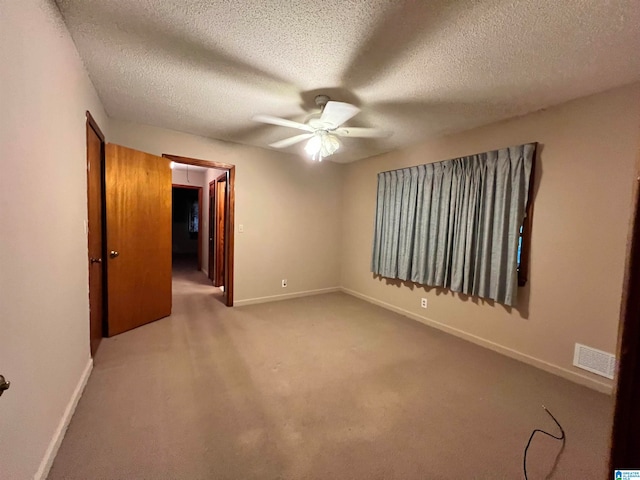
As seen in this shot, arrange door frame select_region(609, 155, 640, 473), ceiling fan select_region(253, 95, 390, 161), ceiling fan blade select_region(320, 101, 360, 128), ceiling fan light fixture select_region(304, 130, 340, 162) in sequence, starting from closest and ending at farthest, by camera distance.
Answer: door frame select_region(609, 155, 640, 473)
ceiling fan blade select_region(320, 101, 360, 128)
ceiling fan select_region(253, 95, 390, 161)
ceiling fan light fixture select_region(304, 130, 340, 162)

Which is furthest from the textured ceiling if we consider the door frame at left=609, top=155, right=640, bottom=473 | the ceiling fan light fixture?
the door frame at left=609, top=155, right=640, bottom=473

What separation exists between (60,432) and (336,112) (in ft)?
8.52

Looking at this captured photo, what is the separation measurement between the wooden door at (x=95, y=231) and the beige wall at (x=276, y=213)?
71 cm

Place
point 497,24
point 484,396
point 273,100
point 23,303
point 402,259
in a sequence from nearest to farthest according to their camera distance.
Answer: point 23,303 < point 497,24 < point 484,396 < point 273,100 < point 402,259

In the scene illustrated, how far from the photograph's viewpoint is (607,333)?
82.7 inches

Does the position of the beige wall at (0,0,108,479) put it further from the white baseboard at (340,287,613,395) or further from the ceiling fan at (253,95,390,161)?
the white baseboard at (340,287,613,395)

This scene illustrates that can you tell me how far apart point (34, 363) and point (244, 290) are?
2.74 m

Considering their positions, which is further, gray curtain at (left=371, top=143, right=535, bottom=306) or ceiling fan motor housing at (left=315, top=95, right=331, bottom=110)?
gray curtain at (left=371, top=143, right=535, bottom=306)

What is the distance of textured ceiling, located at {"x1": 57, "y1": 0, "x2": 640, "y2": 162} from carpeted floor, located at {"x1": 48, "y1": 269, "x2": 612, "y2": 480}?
196cm

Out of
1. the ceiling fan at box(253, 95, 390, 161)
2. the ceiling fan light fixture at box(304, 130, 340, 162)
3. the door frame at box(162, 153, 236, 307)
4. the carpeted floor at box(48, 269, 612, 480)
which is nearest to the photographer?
the carpeted floor at box(48, 269, 612, 480)

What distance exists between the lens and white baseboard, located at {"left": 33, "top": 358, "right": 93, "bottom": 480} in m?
1.28

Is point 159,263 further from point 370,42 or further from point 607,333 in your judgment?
point 607,333

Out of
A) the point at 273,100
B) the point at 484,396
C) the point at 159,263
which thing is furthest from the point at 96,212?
the point at 484,396

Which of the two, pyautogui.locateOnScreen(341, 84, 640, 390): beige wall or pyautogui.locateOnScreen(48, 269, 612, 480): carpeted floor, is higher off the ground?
pyautogui.locateOnScreen(341, 84, 640, 390): beige wall
